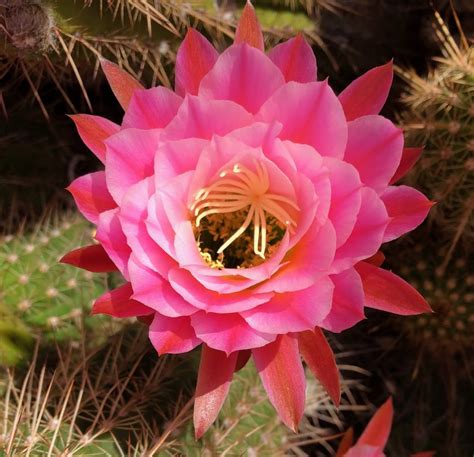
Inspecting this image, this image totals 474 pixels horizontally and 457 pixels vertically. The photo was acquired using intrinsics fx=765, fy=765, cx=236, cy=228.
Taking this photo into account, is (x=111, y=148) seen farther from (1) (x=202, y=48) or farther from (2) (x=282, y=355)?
(2) (x=282, y=355)

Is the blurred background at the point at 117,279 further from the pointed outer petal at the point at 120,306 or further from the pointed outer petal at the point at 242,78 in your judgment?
the pointed outer petal at the point at 242,78

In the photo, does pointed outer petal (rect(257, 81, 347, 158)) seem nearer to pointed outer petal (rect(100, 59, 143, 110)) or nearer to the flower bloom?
the flower bloom

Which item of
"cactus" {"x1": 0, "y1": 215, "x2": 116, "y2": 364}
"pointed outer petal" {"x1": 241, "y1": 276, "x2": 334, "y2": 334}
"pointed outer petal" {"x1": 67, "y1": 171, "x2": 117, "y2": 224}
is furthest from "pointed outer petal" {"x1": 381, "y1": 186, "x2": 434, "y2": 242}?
"cactus" {"x1": 0, "y1": 215, "x2": 116, "y2": 364}

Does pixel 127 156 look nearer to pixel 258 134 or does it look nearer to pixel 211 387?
pixel 258 134

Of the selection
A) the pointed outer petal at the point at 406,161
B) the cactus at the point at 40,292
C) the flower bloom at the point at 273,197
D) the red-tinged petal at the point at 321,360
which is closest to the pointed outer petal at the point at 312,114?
the flower bloom at the point at 273,197

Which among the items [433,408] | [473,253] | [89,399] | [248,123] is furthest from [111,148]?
[433,408]

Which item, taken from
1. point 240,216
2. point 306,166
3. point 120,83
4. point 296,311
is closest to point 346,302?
point 296,311

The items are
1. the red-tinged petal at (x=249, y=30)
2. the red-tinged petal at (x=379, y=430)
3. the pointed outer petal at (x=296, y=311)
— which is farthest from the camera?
the red-tinged petal at (x=379, y=430)
